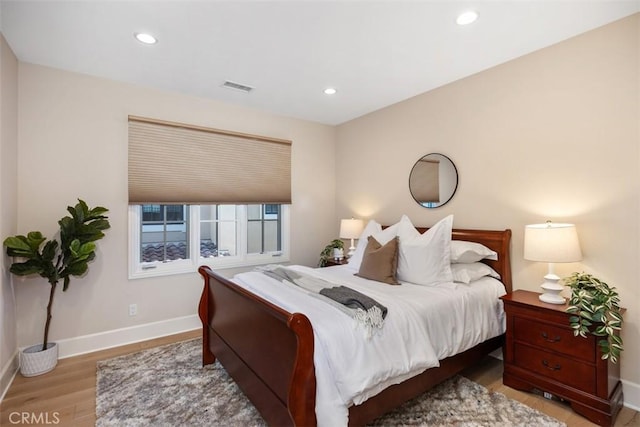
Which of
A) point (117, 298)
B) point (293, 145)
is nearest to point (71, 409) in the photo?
point (117, 298)

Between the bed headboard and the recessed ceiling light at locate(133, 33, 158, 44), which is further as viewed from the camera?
the bed headboard

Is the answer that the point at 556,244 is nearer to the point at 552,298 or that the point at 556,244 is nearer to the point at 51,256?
the point at 552,298

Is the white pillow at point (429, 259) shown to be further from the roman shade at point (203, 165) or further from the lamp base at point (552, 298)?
the roman shade at point (203, 165)

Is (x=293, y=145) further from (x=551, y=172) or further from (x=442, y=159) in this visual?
(x=551, y=172)

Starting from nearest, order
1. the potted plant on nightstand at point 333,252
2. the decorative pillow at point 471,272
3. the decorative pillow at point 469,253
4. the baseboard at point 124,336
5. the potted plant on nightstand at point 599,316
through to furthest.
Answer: the potted plant on nightstand at point 599,316
the decorative pillow at point 471,272
the decorative pillow at point 469,253
the baseboard at point 124,336
the potted plant on nightstand at point 333,252

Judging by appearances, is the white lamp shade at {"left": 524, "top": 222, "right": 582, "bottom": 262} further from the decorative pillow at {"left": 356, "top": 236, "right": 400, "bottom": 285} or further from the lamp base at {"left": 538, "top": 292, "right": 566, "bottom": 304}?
the decorative pillow at {"left": 356, "top": 236, "right": 400, "bottom": 285}

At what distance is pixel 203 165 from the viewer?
367 centimetres

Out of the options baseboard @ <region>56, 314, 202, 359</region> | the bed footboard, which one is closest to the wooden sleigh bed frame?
the bed footboard

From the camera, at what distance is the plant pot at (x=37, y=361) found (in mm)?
2582

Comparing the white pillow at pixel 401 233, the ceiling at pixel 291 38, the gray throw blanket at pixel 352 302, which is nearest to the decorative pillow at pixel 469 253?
the white pillow at pixel 401 233

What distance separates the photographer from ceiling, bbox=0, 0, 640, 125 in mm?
2061

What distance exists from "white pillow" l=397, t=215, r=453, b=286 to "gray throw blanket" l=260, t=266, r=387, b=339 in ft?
2.63

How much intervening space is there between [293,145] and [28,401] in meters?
3.59

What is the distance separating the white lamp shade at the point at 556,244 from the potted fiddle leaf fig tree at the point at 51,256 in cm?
350
